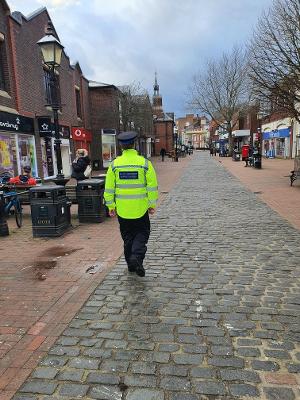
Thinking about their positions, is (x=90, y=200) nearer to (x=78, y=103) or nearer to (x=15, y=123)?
(x=15, y=123)

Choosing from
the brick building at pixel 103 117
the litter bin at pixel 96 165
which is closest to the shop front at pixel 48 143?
the litter bin at pixel 96 165

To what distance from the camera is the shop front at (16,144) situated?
585 inches

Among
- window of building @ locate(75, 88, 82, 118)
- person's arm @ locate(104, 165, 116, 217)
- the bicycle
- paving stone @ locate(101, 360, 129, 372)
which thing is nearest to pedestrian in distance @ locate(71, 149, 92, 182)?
the bicycle

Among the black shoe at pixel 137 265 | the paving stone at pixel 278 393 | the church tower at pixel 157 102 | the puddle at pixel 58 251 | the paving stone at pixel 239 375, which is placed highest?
the church tower at pixel 157 102

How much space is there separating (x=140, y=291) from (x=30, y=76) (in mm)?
15740

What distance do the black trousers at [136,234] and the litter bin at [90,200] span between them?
373cm

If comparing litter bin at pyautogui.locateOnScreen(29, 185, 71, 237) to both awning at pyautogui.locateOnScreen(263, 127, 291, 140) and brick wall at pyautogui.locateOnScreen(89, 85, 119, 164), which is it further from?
awning at pyautogui.locateOnScreen(263, 127, 291, 140)

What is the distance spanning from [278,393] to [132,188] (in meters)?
2.92

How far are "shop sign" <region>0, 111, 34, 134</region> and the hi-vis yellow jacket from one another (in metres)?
11.2

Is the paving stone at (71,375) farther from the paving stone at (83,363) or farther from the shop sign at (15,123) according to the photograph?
the shop sign at (15,123)

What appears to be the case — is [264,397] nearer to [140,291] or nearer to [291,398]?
[291,398]

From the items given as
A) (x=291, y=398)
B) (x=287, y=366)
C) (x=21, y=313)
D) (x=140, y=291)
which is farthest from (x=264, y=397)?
(x=21, y=313)

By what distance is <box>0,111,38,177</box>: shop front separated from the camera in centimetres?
1485

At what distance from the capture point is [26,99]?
17172mm
